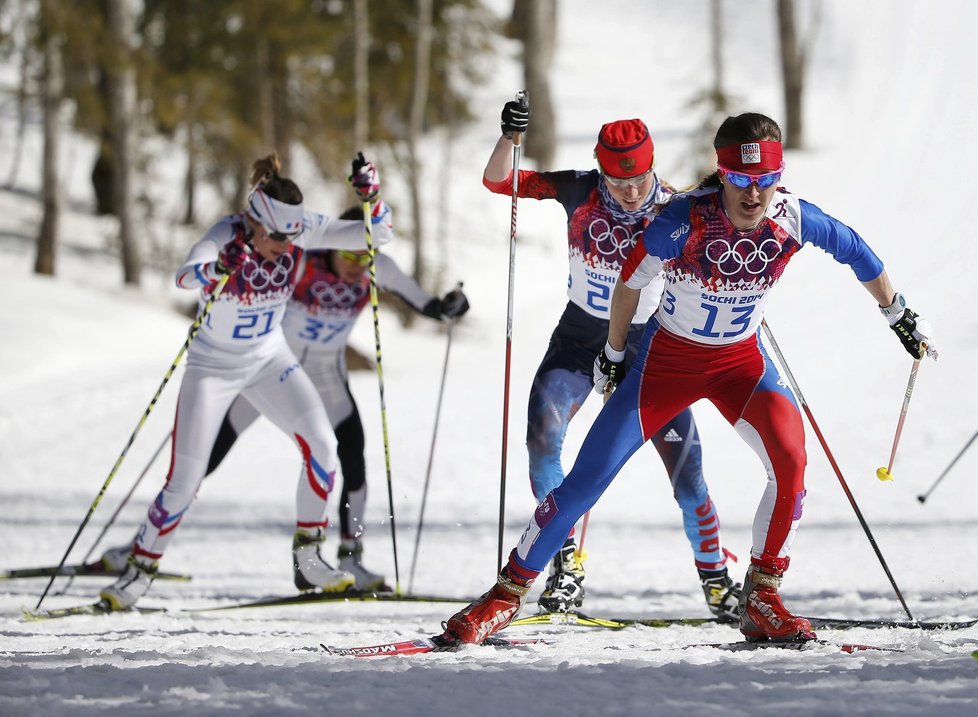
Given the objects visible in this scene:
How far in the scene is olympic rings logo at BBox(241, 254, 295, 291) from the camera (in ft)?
18.1

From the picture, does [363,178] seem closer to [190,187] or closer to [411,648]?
[411,648]

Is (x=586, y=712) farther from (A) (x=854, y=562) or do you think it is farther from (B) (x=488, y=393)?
(B) (x=488, y=393)

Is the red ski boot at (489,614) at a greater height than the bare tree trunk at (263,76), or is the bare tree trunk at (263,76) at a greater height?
the bare tree trunk at (263,76)

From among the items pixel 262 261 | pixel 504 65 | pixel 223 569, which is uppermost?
pixel 504 65

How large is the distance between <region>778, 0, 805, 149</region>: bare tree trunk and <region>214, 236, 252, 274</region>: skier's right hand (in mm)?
19845

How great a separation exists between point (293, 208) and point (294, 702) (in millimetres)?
2799

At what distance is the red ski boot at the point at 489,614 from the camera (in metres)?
4.12

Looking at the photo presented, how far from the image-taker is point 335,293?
6.28 metres

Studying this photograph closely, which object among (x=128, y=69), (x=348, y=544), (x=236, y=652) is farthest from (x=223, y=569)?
(x=128, y=69)

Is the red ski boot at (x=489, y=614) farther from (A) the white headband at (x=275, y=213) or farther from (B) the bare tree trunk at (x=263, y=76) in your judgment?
(B) the bare tree trunk at (x=263, y=76)

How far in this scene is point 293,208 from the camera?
5.39 metres

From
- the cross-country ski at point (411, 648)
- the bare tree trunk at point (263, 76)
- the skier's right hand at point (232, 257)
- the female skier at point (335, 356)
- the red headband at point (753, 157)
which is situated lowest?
the cross-country ski at point (411, 648)

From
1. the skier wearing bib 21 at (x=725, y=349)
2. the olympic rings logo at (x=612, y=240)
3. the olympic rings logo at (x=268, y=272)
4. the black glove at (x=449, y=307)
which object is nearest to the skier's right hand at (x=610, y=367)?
the skier wearing bib 21 at (x=725, y=349)

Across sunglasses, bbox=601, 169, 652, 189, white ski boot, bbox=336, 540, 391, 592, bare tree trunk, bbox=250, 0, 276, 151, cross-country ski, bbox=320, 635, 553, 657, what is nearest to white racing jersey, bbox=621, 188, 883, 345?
sunglasses, bbox=601, 169, 652, 189
